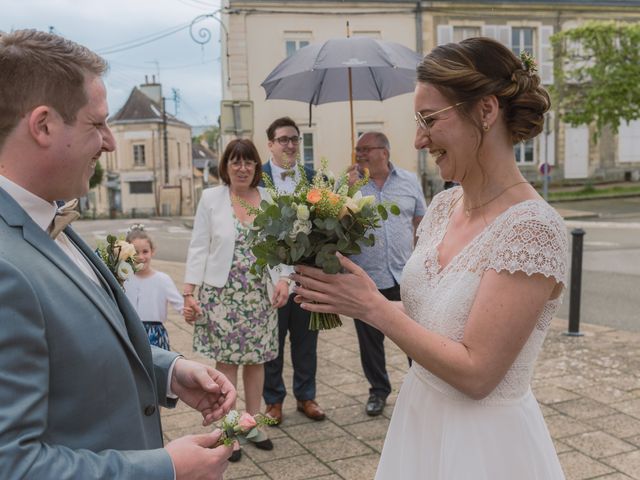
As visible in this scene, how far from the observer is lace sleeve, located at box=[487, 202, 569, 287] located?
1977mm

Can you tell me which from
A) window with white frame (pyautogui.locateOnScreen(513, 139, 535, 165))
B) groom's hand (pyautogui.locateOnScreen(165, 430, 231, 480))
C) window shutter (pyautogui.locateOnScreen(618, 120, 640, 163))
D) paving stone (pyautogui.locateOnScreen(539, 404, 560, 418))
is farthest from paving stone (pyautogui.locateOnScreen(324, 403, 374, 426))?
window shutter (pyautogui.locateOnScreen(618, 120, 640, 163))

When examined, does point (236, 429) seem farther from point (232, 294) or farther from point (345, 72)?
point (345, 72)

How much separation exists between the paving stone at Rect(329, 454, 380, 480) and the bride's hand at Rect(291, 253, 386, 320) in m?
2.24

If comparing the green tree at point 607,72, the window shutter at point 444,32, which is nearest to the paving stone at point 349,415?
the green tree at point 607,72

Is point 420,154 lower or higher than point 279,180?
higher

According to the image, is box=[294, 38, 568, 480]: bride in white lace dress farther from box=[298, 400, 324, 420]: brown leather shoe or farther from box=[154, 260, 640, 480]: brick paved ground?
box=[298, 400, 324, 420]: brown leather shoe

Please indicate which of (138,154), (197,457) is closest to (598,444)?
(197,457)

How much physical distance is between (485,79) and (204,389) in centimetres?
129

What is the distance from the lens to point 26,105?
4.77ft

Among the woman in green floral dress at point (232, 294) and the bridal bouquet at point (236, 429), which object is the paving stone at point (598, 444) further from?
the bridal bouquet at point (236, 429)

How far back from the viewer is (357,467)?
13.6 ft

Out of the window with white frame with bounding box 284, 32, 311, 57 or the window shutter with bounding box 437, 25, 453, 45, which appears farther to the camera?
the window shutter with bounding box 437, 25, 453, 45

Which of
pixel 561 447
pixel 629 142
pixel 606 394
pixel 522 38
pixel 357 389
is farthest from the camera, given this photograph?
pixel 629 142

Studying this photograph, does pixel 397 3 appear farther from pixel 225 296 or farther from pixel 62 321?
pixel 62 321
